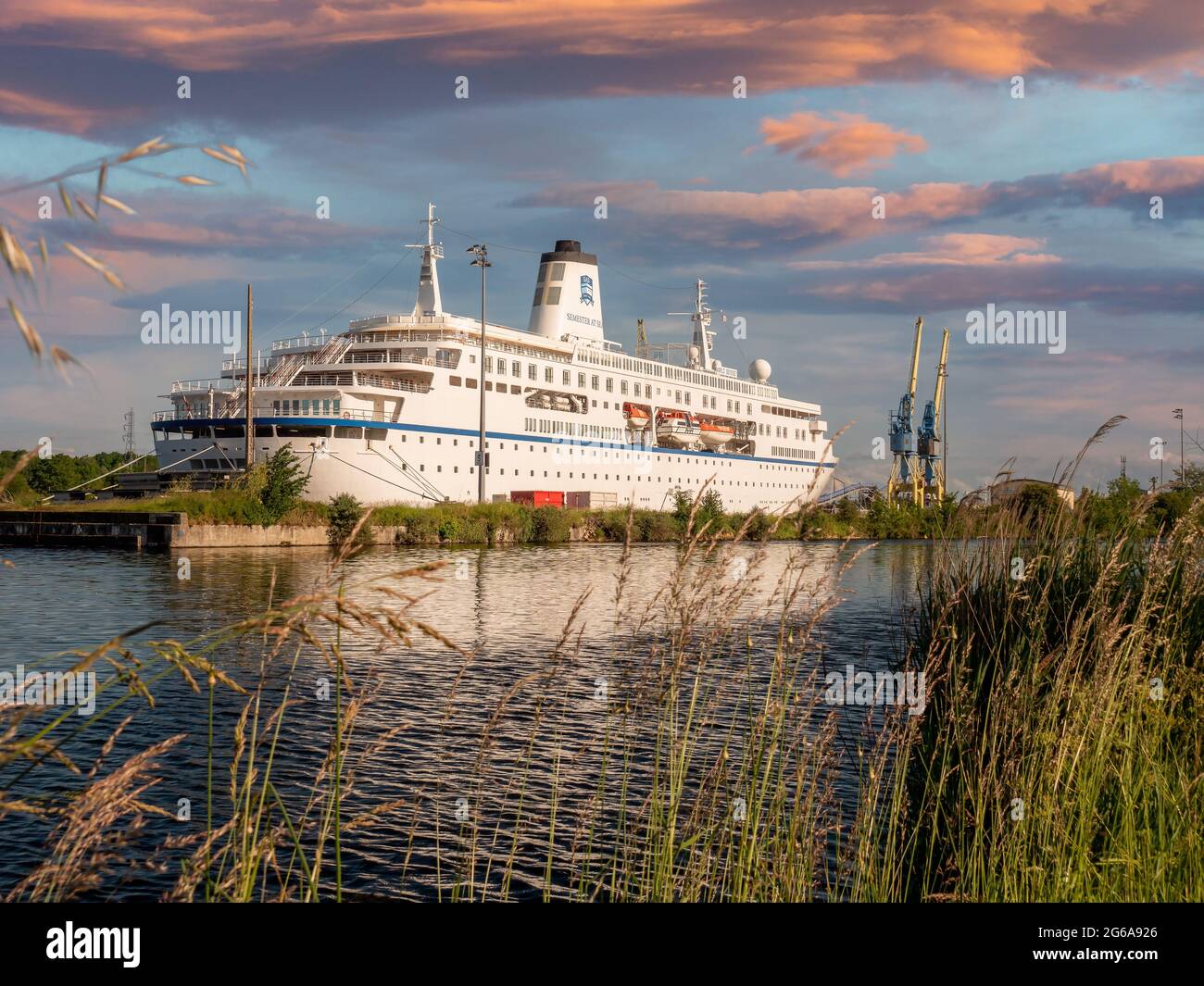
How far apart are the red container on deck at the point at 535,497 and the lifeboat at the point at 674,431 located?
14.6 m

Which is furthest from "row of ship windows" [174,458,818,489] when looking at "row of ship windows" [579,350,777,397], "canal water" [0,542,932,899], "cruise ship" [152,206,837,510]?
"canal water" [0,542,932,899]

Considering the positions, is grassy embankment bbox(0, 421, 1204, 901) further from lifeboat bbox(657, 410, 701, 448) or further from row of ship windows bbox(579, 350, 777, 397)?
lifeboat bbox(657, 410, 701, 448)

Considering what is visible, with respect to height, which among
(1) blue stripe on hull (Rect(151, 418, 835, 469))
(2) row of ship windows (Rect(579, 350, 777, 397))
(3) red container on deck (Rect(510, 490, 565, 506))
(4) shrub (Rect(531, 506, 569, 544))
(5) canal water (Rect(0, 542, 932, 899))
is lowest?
(5) canal water (Rect(0, 542, 932, 899))

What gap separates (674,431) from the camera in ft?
239

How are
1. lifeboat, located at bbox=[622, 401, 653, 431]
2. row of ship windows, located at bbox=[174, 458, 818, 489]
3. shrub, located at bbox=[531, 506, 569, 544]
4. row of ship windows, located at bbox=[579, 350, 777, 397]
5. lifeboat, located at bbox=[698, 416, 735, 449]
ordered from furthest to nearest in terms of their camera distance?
lifeboat, located at bbox=[698, 416, 735, 449]
lifeboat, located at bbox=[622, 401, 653, 431]
row of ship windows, located at bbox=[579, 350, 777, 397]
shrub, located at bbox=[531, 506, 569, 544]
row of ship windows, located at bbox=[174, 458, 818, 489]

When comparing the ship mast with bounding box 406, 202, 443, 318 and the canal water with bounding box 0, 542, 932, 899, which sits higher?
the ship mast with bounding box 406, 202, 443, 318

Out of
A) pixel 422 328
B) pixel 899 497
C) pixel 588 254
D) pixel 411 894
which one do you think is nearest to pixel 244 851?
pixel 411 894

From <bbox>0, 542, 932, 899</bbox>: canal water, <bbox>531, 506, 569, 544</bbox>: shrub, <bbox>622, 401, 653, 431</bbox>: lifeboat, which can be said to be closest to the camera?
<bbox>0, 542, 932, 899</bbox>: canal water

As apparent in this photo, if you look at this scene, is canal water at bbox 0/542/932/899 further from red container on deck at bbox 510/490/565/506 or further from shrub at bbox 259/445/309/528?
red container on deck at bbox 510/490/565/506

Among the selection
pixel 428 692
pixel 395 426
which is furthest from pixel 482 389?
pixel 428 692

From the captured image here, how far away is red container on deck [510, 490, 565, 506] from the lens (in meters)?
58.1

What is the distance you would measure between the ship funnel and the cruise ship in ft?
0.35

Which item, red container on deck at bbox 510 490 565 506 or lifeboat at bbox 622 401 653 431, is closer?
red container on deck at bbox 510 490 565 506
